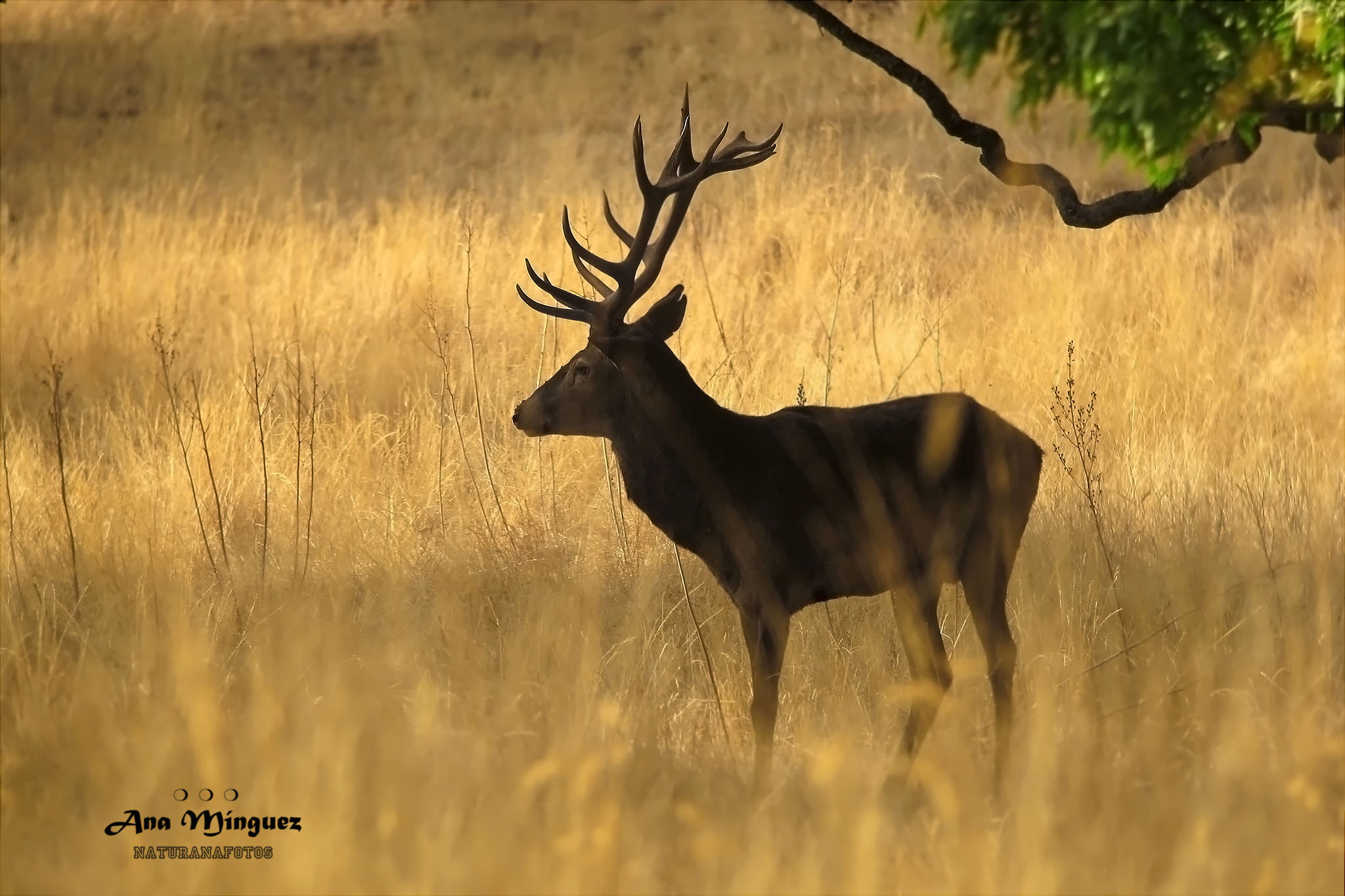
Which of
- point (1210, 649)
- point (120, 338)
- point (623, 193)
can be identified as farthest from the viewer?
point (623, 193)

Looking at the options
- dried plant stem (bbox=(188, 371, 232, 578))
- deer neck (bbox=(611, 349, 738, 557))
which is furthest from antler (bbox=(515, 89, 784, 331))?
dried plant stem (bbox=(188, 371, 232, 578))

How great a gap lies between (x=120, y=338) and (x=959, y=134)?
653cm

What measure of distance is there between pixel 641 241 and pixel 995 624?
169cm

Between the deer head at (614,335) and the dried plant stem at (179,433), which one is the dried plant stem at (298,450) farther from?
the deer head at (614,335)

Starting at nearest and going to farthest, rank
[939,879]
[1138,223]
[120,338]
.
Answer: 1. [939,879]
2. [120,338]
3. [1138,223]

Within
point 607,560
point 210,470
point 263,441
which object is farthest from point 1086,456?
point 210,470

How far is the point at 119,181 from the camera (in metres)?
14.6

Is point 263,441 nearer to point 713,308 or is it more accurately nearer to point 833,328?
point 833,328

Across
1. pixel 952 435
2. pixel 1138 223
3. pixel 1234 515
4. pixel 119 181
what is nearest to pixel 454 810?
pixel 952 435

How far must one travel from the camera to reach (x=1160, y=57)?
11.6 ft

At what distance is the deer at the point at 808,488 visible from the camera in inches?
183

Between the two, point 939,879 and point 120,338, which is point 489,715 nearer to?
point 939,879

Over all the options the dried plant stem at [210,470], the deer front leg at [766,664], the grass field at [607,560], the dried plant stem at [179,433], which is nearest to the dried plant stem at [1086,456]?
the grass field at [607,560]

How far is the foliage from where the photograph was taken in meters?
3.51
